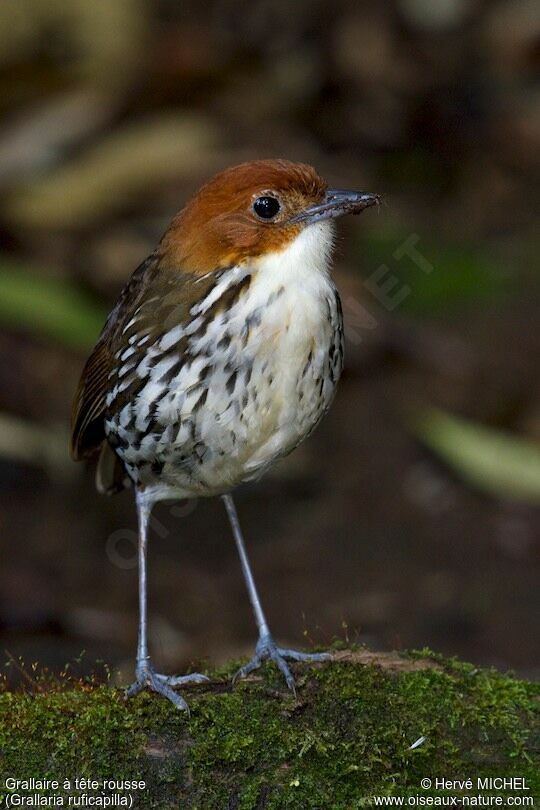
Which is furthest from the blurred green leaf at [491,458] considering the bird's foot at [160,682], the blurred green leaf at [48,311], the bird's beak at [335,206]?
the bird's foot at [160,682]

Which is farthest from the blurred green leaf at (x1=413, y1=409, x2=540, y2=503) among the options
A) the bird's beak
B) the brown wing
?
the bird's beak

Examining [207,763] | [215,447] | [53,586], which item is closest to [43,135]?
[53,586]

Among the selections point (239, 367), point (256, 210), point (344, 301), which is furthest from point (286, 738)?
point (344, 301)

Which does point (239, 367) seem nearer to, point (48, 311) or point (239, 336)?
point (239, 336)

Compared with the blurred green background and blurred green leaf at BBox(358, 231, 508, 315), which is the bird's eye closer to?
the blurred green background

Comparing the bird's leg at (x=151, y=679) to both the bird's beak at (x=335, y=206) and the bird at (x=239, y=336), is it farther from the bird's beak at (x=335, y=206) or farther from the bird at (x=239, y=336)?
the bird's beak at (x=335, y=206)

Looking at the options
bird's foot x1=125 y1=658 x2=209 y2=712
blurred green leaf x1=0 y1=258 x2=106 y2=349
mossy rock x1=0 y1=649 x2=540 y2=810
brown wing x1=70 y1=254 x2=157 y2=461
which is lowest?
mossy rock x1=0 y1=649 x2=540 y2=810
